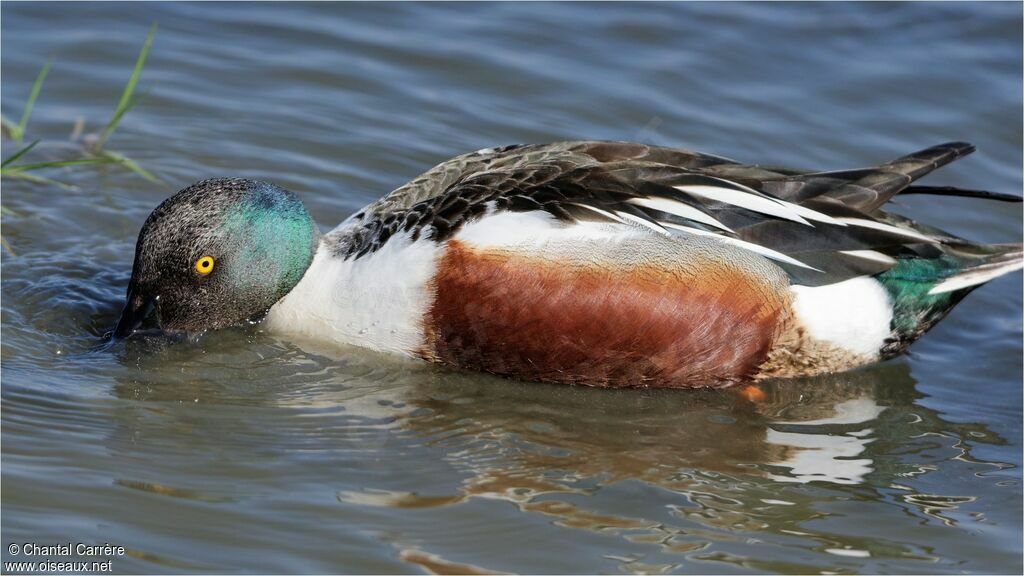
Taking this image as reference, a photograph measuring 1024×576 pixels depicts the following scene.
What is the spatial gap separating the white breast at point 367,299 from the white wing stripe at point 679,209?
2.59ft

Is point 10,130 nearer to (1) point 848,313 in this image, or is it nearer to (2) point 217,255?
(2) point 217,255

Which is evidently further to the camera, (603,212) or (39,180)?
(39,180)

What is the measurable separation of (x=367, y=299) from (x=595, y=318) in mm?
876

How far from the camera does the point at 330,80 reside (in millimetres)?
7633

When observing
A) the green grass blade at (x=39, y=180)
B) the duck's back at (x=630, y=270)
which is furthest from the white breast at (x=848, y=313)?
the green grass blade at (x=39, y=180)

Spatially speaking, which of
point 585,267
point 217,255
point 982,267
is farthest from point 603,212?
point 982,267

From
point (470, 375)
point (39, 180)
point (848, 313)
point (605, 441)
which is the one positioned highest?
point (39, 180)

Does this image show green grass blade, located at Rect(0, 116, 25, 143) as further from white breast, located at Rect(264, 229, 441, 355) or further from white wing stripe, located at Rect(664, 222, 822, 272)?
white wing stripe, located at Rect(664, 222, 822, 272)

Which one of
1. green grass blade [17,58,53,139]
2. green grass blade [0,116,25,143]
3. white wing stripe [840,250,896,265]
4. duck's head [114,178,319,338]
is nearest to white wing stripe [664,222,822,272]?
white wing stripe [840,250,896,265]

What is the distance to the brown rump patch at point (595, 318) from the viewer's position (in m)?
4.86

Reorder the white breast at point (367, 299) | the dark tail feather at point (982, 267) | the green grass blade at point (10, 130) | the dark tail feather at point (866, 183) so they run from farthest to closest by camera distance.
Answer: the green grass blade at point (10, 130) < the dark tail feather at point (982, 267) < the dark tail feather at point (866, 183) < the white breast at point (367, 299)

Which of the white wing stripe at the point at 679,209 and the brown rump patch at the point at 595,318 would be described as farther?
the white wing stripe at the point at 679,209

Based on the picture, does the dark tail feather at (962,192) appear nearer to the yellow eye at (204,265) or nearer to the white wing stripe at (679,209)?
the white wing stripe at (679,209)

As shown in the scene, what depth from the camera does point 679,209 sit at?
4.98 meters
